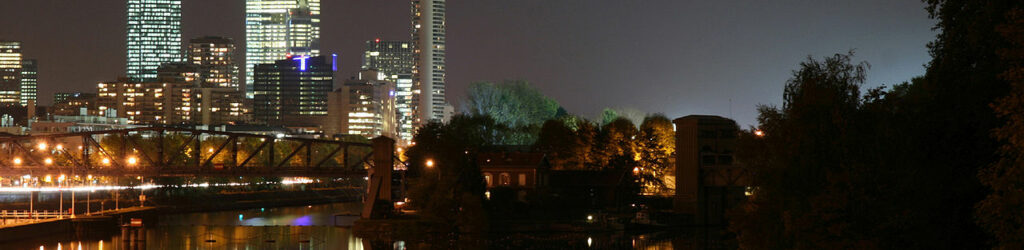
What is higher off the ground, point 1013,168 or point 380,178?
point 380,178

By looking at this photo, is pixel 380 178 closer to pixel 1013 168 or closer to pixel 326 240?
pixel 326 240

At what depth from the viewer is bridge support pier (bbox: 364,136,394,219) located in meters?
85.5

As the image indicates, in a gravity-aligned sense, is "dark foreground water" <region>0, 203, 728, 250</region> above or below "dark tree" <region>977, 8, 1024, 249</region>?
below

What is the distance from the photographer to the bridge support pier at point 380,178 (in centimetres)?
8550

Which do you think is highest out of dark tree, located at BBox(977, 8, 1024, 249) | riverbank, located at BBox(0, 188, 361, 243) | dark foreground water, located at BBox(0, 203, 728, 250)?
dark tree, located at BBox(977, 8, 1024, 249)

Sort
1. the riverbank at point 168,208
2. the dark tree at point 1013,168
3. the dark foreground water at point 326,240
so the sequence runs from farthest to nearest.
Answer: the riverbank at point 168,208, the dark foreground water at point 326,240, the dark tree at point 1013,168

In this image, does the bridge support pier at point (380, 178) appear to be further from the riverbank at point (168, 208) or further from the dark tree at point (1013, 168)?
the dark tree at point (1013, 168)

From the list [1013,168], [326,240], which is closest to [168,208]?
[326,240]

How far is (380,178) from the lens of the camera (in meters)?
86.7

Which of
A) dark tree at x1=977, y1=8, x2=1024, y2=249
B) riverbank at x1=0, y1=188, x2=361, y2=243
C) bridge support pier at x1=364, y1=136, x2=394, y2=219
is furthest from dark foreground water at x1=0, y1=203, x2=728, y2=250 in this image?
dark tree at x1=977, y1=8, x2=1024, y2=249

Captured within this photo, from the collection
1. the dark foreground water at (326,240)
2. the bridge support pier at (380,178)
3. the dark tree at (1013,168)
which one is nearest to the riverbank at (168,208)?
the dark foreground water at (326,240)

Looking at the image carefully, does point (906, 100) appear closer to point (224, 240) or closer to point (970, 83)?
point (970, 83)

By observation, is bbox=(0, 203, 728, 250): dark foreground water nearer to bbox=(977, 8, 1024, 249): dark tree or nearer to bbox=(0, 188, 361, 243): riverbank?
bbox=(0, 188, 361, 243): riverbank

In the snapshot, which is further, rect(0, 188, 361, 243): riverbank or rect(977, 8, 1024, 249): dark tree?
rect(0, 188, 361, 243): riverbank
